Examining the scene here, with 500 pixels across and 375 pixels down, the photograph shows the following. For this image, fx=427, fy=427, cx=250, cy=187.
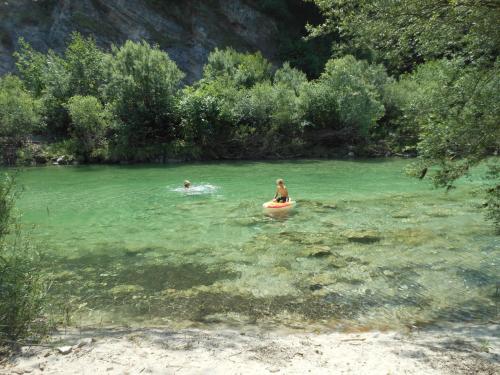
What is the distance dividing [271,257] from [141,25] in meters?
47.1

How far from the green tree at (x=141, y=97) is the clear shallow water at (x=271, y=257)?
52.6 feet

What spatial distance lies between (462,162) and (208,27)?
4992 centimetres

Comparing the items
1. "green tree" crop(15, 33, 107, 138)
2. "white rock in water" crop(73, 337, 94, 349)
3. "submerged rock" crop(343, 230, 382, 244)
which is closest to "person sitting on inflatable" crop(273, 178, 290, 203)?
"submerged rock" crop(343, 230, 382, 244)

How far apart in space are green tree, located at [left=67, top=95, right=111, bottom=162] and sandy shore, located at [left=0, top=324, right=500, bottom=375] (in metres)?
31.9

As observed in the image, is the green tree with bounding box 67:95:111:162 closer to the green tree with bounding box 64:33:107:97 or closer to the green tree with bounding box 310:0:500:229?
the green tree with bounding box 64:33:107:97

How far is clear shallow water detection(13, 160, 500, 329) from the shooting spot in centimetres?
793

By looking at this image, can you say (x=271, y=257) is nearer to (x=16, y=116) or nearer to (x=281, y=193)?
(x=281, y=193)

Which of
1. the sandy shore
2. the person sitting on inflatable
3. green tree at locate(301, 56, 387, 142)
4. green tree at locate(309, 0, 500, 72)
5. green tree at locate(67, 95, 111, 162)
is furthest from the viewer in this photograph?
green tree at locate(301, 56, 387, 142)

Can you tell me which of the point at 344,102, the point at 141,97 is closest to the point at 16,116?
the point at 141,97

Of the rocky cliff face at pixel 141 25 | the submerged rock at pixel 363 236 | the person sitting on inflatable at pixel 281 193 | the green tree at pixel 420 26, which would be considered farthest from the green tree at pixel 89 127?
the green tree at pixel 420 26

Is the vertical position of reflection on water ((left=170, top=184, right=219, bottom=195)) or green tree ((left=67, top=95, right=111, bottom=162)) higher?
green tree ((left=67, top=95, right=111, bottom=162))

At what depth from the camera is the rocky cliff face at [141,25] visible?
48.7 metres

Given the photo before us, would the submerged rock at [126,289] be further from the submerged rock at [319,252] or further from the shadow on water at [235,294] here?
the submerged rock at [319,252]

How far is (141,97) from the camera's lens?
37344mm
